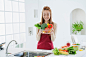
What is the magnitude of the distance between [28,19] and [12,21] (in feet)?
3.05

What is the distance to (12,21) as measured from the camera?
4.56 meters

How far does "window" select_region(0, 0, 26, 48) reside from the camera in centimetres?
417

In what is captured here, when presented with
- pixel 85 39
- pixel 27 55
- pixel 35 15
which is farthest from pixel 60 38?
pixel 27 55

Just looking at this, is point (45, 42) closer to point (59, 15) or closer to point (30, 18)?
point (30, 18)

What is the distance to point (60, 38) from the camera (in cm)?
584

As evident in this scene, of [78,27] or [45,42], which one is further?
[78,27]

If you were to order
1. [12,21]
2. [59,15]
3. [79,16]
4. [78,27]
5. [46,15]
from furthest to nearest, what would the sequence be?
[59,15]
[79,16]
[78,27]
[12,21]
[46,15]

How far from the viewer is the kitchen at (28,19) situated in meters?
4.29

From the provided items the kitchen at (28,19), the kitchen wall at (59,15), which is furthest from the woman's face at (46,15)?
the kitchen wall at (59,15)

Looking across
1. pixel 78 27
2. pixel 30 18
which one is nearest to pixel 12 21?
pixel 30 18

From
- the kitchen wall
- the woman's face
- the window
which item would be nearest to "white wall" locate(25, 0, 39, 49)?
the kitchen wall

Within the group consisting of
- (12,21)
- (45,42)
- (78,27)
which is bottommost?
(45,42)

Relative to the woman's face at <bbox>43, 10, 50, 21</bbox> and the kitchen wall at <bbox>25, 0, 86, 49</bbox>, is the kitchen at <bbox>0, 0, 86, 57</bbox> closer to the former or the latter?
the kitchen wall at <bbox>25, 0, 86, 49</bbox>

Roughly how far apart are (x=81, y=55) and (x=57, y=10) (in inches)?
151
